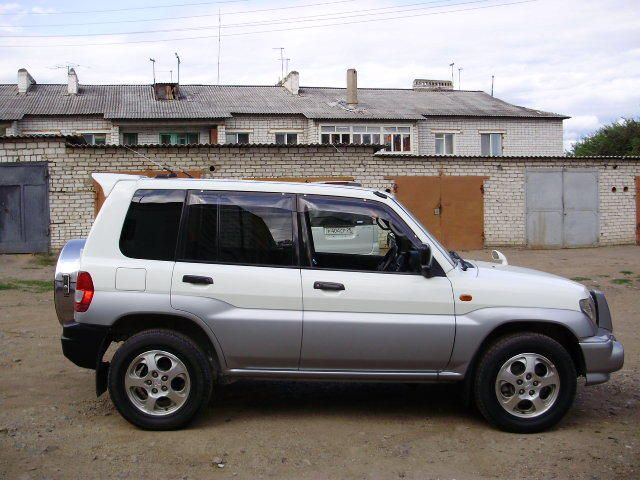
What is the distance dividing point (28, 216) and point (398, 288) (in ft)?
52.2

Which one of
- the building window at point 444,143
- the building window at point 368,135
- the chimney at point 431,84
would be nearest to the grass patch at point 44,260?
the building window at point 368,135

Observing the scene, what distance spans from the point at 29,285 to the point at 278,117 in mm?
21775

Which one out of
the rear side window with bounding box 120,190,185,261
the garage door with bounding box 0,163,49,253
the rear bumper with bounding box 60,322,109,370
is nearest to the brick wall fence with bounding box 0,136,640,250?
the garage door with bounding box 0,163,49,253

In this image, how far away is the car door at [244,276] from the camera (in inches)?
198

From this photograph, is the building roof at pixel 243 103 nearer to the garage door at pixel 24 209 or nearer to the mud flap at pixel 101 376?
the garage door at pixel 24 209

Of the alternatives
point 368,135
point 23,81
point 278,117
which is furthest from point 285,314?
point 23,81

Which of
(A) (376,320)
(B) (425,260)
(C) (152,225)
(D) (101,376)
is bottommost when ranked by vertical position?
(D) (101,376)

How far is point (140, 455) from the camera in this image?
4633mm

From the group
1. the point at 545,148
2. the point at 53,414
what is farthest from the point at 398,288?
the point at 545,148

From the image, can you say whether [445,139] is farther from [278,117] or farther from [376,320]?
[376,320]

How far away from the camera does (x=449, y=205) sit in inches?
827

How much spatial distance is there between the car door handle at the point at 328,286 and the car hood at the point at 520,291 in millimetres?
842

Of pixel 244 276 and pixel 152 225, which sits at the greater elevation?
pixel 152 225

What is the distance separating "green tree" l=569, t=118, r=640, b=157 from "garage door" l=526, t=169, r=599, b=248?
21739 millimetres
